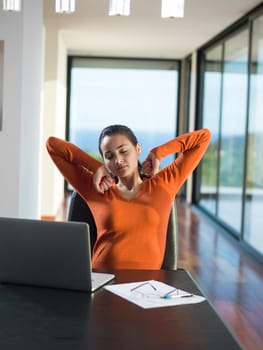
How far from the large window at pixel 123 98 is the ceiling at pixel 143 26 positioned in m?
0.55

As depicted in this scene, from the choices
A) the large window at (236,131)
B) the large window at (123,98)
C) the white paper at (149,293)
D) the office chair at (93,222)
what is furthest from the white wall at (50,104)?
the white paper at (149,293)

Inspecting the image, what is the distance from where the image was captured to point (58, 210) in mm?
7766

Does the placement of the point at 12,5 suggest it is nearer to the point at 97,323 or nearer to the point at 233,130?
the point at 97,323

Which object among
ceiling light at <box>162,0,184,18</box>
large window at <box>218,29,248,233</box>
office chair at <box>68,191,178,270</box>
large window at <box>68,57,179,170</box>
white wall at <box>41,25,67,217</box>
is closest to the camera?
ceiling light at <box>162,0,184,18</box>

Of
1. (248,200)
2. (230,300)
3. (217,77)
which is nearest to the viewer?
(230,300)

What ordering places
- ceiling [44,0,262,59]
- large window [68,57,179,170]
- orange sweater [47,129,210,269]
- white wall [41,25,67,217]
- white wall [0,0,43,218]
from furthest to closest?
Result: large window [68,57,179,170], white wall [41,25,67,217], ceiling [44,0,262,59], white wall [0,0,43,218], orange sweater [47,129,210,269]

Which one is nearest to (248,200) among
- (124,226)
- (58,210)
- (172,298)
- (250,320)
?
(250,320)

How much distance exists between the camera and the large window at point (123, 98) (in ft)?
32.6

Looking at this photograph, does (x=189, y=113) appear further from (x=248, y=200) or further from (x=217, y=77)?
(x=248, y=200)

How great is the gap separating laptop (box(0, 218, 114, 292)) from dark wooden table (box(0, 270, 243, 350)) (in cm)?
4

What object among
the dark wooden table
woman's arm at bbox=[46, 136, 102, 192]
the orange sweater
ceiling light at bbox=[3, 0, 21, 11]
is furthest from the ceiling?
the dark wooden table

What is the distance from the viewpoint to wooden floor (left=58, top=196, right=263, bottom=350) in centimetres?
335

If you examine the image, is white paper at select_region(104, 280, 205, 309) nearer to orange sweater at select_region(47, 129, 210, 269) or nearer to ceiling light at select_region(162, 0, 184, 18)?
orange sweater at select_region(47, 129, 210, 269)

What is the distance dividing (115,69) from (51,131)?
3479 mm
